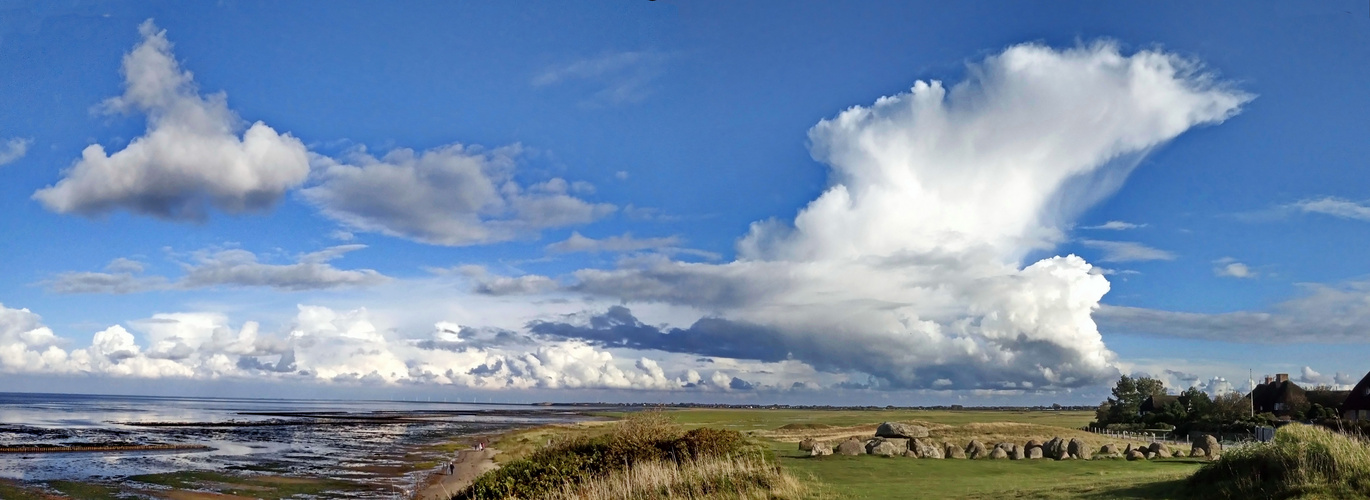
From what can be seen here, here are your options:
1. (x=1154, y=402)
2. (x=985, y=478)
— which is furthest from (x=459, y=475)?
(x=1154, y=402)

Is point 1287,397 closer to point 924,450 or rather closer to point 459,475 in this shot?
point 924,450

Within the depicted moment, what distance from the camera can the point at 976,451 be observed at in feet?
134

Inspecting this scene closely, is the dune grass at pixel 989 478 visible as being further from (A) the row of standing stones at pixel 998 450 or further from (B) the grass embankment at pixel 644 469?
(B) the grass embankment at pixel 644 469

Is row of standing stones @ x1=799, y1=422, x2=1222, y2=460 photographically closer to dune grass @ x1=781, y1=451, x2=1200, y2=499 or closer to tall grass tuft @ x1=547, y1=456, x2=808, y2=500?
dune grass @ x1=781, y1=451, x2=1200, y2=499

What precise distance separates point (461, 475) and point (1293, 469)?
3858 centimetres

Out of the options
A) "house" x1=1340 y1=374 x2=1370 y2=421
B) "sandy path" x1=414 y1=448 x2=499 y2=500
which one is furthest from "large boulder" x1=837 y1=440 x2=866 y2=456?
"house" x1=1340 y1=374 x2=1370 y2=421

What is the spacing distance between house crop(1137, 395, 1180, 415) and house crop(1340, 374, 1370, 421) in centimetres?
1879

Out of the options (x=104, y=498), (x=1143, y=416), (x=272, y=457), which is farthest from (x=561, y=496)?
(x=1143, y=416)

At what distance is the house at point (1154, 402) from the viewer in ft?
304

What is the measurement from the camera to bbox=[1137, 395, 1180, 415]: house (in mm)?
92625

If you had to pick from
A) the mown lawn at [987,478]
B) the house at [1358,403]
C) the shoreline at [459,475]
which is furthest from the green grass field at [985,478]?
the house at [1358,403]

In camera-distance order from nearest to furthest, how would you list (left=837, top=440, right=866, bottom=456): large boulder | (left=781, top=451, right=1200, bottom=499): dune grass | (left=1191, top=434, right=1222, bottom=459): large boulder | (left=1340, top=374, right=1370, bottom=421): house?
1. (left=781, top=451, right=1200, bottom=499): dune grass
2. (left=837, top=440, right=866, bottom=456): large boulder
3. (left=1191, top=434, right=1222, bottom=459): large boulder
4. (left=1340, top=374, right=1370, bottom=421): house

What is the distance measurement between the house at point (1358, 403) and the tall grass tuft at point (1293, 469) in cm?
6197

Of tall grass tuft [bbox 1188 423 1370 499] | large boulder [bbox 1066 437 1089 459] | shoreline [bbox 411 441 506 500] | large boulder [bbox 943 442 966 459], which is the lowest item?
shoreline [bbox 411 441 506 500]
